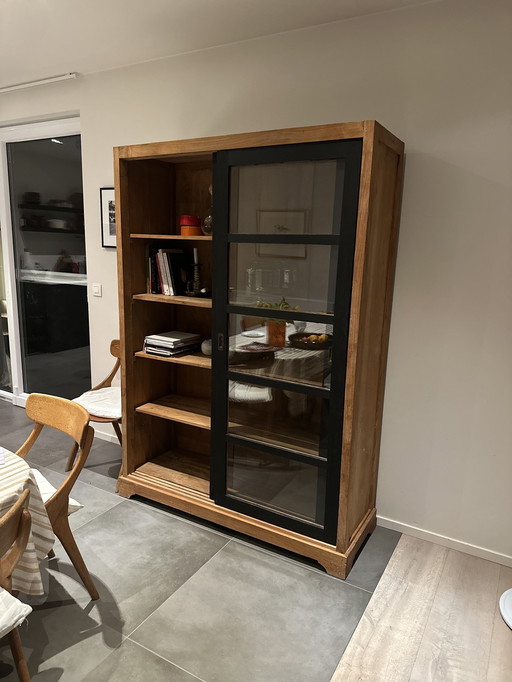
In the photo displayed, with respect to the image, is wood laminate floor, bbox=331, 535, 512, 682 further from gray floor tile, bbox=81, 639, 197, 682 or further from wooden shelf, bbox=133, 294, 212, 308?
wooden shelf, bbox=133, 294, 212, 308

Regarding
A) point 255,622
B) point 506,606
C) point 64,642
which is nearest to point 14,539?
point 64,642

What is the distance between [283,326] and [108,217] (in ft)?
5.77

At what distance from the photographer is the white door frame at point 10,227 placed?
3.69 meters

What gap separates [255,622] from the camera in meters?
2.02

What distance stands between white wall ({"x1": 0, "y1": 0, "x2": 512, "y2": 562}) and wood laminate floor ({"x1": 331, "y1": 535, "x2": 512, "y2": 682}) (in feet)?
0.67

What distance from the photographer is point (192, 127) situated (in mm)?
2934

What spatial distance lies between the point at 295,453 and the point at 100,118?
2.58 m

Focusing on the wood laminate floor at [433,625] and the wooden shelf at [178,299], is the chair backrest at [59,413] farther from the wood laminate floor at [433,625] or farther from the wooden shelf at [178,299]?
the wood laminate floor at [433,625]

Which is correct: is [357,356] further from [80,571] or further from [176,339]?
[80,571]

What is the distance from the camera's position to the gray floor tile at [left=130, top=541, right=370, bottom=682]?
181 cm

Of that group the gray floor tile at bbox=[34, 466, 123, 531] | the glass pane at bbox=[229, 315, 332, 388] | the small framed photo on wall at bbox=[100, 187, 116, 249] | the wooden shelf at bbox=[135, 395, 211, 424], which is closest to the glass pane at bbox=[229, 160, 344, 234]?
the glass pane at bbox=[229, 315, 332, 388]

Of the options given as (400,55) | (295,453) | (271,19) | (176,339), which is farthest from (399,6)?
(295,453)

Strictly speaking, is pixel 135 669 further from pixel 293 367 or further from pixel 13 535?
pixel 293 367

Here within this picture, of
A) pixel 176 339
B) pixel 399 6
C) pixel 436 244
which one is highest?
pixel 399 6
